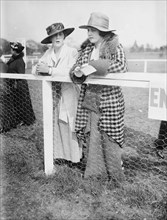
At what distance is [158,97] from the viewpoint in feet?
7.39

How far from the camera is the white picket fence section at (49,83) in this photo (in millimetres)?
2379

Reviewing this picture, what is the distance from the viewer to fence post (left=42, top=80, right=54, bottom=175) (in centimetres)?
299

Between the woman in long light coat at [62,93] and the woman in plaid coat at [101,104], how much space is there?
0.22 metres

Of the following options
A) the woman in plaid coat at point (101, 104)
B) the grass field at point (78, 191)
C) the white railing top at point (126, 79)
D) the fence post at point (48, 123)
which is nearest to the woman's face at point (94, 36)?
the woman in plaid coat at point (101, 104)

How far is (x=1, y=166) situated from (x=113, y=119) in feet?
5.42

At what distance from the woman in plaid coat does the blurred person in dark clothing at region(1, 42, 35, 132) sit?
8.04 ft

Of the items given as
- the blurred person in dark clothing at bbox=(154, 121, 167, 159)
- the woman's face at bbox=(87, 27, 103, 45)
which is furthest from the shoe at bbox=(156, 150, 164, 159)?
the woman's face at bbox=(87, 27, 103, 45)

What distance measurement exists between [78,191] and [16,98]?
3.03 meters

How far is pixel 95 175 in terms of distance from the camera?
293 centimetres

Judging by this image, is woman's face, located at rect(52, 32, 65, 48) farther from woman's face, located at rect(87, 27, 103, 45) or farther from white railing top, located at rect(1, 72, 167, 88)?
white railing top, located at rect(1, 72, 167, 88)

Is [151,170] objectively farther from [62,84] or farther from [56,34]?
[56,34]

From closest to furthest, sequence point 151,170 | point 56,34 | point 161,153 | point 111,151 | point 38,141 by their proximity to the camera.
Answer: point 111,151
point 56,34
point 151,170
point 161,153
point 38,141

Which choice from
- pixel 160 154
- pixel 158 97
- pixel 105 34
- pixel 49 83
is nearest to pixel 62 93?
pixel 49 83

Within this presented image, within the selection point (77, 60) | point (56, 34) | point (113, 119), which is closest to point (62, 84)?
point (77, 60)
